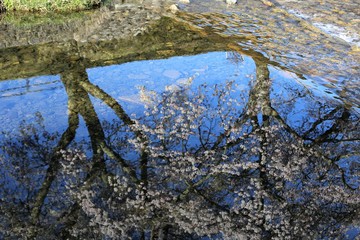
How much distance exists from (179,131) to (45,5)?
6.97 meters

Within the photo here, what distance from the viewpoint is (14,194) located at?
479 centimetres

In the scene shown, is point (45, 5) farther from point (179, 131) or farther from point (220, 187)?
point (220, 187)

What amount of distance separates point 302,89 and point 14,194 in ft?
16.3

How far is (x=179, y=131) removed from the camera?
5934 millimetres

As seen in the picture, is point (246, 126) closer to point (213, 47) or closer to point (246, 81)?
point (246, 81)

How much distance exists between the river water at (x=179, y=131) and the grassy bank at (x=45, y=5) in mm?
1074

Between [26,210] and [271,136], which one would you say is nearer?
[26,210]

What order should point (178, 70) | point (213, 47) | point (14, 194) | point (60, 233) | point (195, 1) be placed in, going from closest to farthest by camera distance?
point (60, 233) → point (14, 194) → point (178, 70) → point (213, 47) → point (195, 1)

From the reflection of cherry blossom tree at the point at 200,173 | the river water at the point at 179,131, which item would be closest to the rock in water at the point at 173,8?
the river water at the point at 179,131

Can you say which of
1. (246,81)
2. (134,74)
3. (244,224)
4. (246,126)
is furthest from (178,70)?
(244,224)

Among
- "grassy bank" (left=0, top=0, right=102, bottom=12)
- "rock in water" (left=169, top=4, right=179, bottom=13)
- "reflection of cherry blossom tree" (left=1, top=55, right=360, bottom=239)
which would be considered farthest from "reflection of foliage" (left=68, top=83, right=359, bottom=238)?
"grassy bank" (left=0, top=0, right=102, bottom=12)

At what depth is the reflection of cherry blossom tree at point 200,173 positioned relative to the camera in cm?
449

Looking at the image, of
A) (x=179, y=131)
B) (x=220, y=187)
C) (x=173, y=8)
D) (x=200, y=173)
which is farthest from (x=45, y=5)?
(x=220, y=187)

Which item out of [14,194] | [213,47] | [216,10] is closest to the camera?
[14,194]
